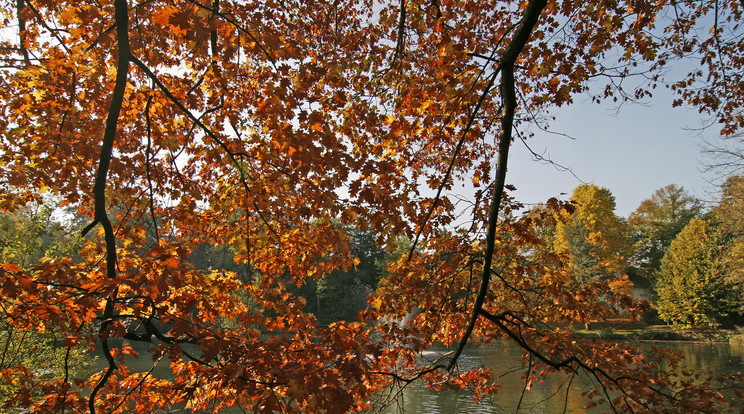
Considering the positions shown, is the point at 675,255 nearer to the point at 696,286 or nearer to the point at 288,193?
the point at 696,286

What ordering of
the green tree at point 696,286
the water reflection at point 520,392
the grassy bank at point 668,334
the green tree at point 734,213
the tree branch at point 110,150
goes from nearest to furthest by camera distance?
the tree branch at point 110,150 → the water reflection at point 520,392 → the green tree at point 734,213 → the grassy bank at point 668,334 → the green tree at point 696,286

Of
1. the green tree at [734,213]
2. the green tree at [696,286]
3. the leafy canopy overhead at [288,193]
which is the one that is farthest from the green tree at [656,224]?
the leafy canopy overhead at [288,193]

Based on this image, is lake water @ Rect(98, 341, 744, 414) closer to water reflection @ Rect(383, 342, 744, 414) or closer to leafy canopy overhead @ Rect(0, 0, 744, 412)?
water reflection @ Rect(383, 342, 744, 414)

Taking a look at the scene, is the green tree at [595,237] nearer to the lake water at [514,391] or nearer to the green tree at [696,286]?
the green tree at [696,286]

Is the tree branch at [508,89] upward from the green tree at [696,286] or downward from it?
downward

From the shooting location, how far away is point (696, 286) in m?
25.2

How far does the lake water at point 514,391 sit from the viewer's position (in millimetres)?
12016

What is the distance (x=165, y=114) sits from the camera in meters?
5.14

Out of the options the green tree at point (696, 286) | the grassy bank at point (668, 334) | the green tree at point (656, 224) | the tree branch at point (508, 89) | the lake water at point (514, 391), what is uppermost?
the green tree at point (656, 224)

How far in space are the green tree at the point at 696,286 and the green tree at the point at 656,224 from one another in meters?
7.15

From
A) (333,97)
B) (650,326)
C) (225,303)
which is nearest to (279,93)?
(333,97)

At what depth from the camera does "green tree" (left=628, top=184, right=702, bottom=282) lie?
117 feet

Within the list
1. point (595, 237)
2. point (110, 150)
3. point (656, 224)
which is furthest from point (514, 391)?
point (656, 224)

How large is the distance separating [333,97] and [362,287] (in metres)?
32.1
